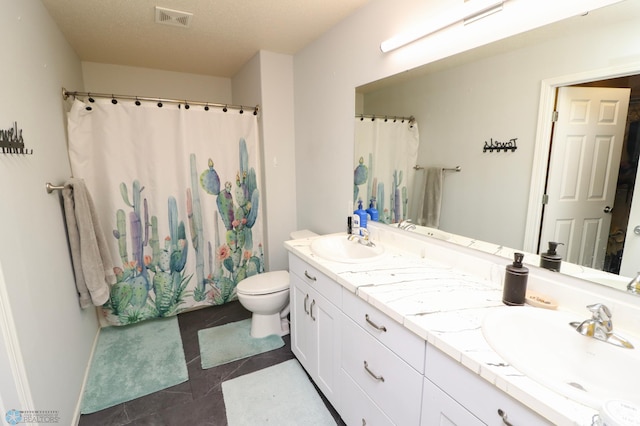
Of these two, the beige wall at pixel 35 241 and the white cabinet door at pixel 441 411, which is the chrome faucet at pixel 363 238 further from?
the beige wall at pixel 35 241

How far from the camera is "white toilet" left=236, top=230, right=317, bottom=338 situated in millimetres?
2172

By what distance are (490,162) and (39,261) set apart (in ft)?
6.81

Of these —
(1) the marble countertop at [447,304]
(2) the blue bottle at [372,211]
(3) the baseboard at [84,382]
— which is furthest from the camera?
(2) the blue bottle at [372,211]

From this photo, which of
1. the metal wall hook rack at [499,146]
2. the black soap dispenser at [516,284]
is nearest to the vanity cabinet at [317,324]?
→ the black soap dispenser at [516,284]

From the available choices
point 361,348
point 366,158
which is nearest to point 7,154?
point 361,348

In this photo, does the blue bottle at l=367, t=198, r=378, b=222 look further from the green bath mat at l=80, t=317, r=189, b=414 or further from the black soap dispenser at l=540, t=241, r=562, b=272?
the green bath mat at l=80, t=317, r=189, b=414

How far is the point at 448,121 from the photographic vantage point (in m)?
1.49

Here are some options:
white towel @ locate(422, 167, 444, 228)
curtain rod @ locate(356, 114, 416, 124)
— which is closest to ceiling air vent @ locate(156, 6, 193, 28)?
curtain rod @ locate(356, 114, 416, 124)

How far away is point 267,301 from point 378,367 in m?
1.17

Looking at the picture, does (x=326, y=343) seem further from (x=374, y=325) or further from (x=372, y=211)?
(x=372, y=211)

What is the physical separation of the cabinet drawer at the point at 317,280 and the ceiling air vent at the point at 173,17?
167 cm

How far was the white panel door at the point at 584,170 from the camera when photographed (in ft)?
3.19

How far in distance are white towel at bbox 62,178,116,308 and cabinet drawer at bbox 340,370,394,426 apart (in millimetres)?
1613

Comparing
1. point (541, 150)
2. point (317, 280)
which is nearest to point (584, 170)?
point (541, 150)
